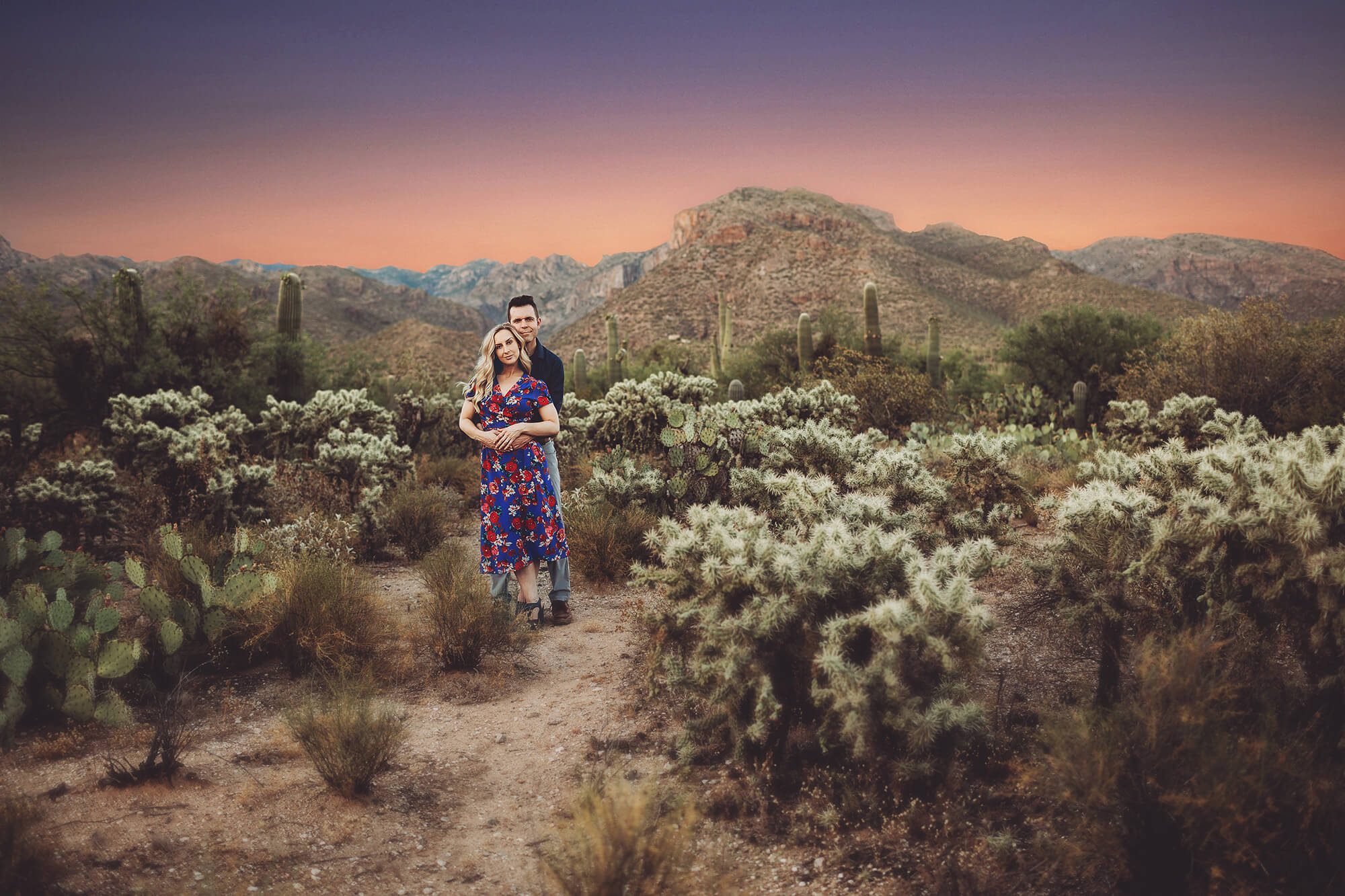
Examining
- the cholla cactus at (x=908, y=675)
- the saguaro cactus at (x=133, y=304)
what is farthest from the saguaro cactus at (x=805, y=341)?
the cholla cactus at (x=908, y=675)

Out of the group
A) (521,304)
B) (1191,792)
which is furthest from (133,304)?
(1191,792)

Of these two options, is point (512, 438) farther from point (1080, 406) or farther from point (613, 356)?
point (613, 356)

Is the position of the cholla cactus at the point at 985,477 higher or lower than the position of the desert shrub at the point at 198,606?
higher

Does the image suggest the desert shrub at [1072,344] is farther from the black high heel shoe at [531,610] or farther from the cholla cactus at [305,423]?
the black high heel shoe at [531,610]

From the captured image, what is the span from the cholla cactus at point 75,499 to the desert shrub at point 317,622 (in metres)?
2.98

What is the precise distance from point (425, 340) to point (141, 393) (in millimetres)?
41938

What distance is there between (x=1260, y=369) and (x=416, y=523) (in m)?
12.6

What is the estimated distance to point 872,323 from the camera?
2027 centimetres

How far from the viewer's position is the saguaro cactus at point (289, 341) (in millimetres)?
14078

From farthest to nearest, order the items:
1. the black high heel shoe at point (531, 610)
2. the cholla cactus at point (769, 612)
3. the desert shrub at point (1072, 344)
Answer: the desert shrub at point (1072, 344), the black high heel shoe at point (531, 610), the cholla cactus at point (769, 612)

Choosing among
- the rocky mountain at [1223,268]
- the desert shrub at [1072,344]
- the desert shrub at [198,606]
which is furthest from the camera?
the rocky mountain at [1223,268]

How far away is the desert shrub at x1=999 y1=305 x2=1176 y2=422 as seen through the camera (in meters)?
21.8

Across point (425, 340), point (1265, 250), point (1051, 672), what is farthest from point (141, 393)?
point (1265, 250)

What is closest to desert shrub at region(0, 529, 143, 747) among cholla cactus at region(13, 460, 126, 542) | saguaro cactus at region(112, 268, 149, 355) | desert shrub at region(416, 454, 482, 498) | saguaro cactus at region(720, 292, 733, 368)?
cholla cactus at region(13, 460, 126, 542)
